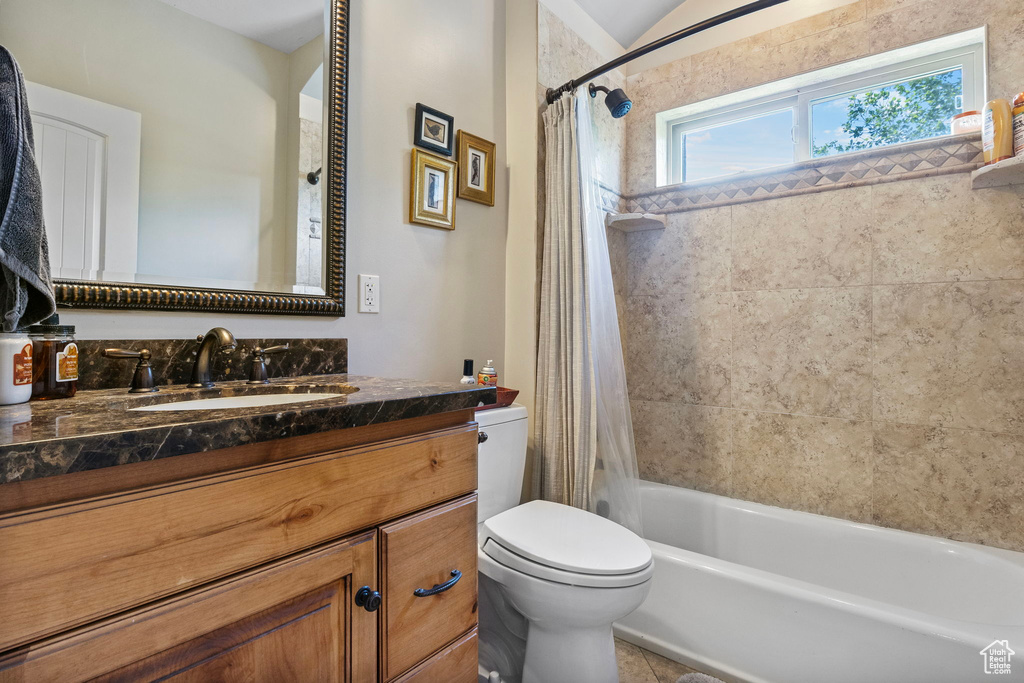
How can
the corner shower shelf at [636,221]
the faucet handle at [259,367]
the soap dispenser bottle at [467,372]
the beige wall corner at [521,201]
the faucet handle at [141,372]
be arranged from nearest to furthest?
the faucet handle at [141,372] → the faucet handle at [259,367] → the soap dispenser bottle at [467,372] → the beige wall corner at [521,201] → the corner shower shelf at [636,221]

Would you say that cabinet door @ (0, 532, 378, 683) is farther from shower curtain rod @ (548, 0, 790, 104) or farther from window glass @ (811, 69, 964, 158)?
window glass @ (811, 69, 964, 158)

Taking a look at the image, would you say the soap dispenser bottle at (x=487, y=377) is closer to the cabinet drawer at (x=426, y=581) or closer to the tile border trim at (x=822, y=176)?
the cabinet drawer at (x=426, y=581)

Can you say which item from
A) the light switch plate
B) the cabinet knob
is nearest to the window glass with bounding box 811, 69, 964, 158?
the light switch plate

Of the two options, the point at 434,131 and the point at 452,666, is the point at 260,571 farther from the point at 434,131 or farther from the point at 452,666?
the point at 434,131

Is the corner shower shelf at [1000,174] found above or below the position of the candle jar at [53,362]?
above

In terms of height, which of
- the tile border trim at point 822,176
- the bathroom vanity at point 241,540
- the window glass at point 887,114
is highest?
the window glass at point 887,114

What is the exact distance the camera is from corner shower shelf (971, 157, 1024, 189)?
4.91ft

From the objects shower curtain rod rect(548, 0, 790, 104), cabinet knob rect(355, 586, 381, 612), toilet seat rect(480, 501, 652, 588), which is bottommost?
toilet seat rect(480, 501, 652, 588)

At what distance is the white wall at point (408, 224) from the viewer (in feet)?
4.86

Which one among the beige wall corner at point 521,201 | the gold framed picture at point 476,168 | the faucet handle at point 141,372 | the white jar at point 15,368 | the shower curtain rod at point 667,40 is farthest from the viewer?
the beige wall corner at point 521,201

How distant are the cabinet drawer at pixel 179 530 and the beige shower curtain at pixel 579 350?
109cm

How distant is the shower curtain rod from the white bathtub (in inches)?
67.9

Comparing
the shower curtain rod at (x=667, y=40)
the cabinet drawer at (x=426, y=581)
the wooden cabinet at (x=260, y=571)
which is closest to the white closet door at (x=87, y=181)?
the wooden cabinet at (x=260, y=571)

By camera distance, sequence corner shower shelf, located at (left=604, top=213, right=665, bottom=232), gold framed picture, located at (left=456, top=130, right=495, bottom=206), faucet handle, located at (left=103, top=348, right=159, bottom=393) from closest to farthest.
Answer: faucet handle, located at (left=103, top=348, right=159, bottom=393) → gold framed picture, located at (left=456, top=130, right=495, bottom=206) → corner shower shelf, located at (left=604, top=213, right=665, bottom=232)
